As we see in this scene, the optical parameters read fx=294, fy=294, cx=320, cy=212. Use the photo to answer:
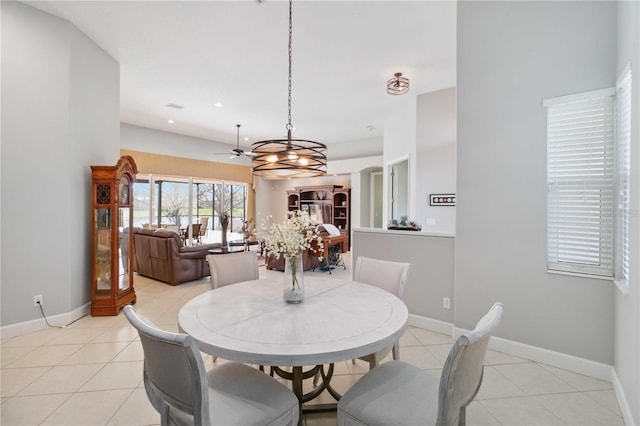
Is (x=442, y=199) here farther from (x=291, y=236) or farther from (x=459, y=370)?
(x=459, y=370)

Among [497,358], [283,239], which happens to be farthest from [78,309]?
[497,358]

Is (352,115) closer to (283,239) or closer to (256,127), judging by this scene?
(256,127)

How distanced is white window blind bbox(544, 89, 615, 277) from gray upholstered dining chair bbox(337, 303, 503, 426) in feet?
5.58

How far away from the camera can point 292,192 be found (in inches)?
398

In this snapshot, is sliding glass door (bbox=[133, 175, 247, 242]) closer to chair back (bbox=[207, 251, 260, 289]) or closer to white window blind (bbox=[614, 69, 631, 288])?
chair back (bbox=[207, 251, 260, 289])

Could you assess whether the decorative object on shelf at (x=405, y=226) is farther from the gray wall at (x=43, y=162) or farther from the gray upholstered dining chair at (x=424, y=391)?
the gray wall at (x=43, y=162)

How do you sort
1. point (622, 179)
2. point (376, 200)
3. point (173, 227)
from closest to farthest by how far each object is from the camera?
point (622, 179) < point (173, 227) < point (376, 200)

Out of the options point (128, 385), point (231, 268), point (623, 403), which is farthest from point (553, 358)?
point (128, 385)

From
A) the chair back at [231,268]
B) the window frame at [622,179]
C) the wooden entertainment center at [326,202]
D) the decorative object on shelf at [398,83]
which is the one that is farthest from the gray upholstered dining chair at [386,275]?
the wooden entertainment center at [326,202]

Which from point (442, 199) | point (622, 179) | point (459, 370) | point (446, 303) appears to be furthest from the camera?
point (442, 199)

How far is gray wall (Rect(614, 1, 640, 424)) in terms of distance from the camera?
1721mm

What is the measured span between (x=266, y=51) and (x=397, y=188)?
3.88 m

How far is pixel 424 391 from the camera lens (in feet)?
4.50

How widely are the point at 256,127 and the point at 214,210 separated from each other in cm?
335
